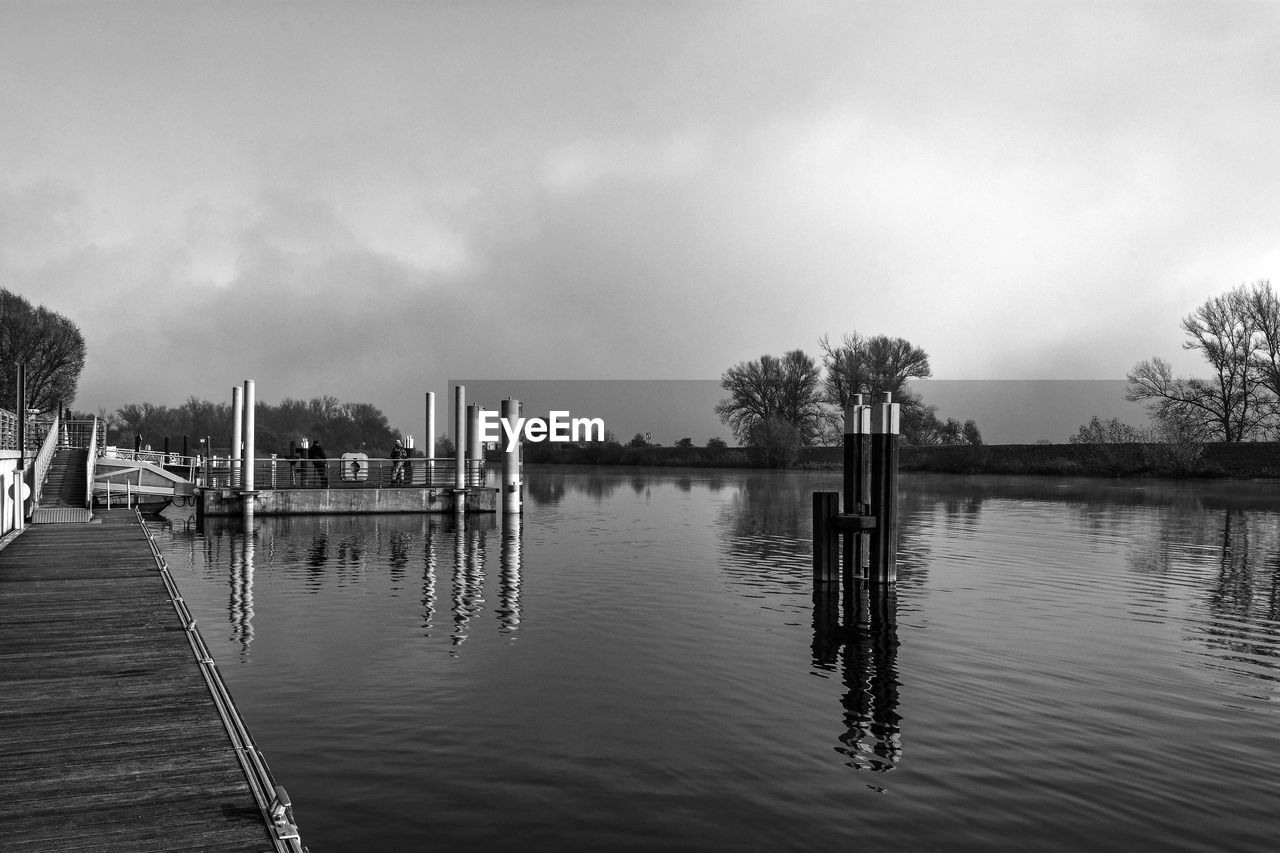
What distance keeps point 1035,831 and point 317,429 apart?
106117 millimetres

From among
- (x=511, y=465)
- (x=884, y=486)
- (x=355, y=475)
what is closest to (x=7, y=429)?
(x=355, y=475)

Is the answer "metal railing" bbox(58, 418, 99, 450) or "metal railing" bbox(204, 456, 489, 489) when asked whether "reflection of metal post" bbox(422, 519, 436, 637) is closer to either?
"metal railing" bbox(204, 456, 489, 489)

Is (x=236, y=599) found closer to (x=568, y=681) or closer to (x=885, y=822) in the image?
(x=568, y=681)

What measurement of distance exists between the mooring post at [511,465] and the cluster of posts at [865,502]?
54.4 feet

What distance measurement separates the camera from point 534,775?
6.94 meters

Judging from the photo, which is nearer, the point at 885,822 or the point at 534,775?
the point at 885,822

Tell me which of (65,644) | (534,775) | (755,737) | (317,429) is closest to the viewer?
(534,775)

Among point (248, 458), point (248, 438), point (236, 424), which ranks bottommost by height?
point (248, 458)

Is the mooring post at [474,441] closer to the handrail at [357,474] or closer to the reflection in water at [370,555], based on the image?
the handrail at [357,474]

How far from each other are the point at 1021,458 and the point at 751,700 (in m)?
68.1

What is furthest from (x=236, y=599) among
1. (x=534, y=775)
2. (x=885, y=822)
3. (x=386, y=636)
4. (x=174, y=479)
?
(x=174, y=479)

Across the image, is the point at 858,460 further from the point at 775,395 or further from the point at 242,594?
the point at 775,395

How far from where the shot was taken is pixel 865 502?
15.1m

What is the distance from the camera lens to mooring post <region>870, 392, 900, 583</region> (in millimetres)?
14727
